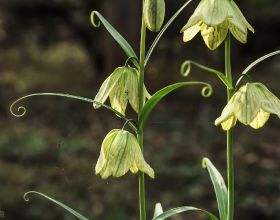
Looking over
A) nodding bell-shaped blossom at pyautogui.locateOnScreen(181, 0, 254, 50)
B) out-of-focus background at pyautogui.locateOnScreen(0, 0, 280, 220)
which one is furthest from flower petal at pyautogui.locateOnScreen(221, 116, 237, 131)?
out-of-focus background at pyautogui.locateOnScreen(0, 0, 280, 220)

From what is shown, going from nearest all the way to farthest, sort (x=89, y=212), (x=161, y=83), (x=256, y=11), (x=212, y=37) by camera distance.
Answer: (x=212, y=37) < (x=89, y=212) < (x=161, y=83) < (x=256, y=11)

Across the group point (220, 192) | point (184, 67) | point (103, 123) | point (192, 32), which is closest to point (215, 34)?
point (192, 32)

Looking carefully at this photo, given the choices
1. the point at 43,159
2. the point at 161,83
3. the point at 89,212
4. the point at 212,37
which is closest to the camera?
the point at 212,37

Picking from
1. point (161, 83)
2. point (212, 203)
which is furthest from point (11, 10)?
point (212, 203)

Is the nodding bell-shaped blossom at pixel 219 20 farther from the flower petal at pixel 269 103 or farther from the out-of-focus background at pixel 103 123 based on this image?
the out-of-focus background at pixel 103 123

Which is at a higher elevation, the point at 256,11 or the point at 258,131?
the point at 256,11

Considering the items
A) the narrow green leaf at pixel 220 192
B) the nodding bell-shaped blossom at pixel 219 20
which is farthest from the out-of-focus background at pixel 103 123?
the nodding bell-shaped blossom at pixel 219 20

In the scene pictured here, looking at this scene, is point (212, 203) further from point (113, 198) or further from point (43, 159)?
point (43, 159)
